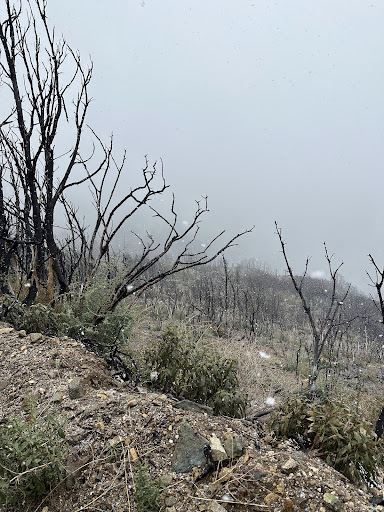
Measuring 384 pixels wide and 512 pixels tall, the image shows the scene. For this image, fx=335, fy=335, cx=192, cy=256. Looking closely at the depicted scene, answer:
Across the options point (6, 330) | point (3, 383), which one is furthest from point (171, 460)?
point (6, 330)

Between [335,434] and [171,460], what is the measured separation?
0.97 metres

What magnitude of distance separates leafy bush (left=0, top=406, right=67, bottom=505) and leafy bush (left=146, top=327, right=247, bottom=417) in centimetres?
130

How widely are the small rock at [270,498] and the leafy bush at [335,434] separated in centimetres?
65

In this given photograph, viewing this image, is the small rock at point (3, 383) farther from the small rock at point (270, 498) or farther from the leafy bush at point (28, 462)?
the small rock at point (270, 498)

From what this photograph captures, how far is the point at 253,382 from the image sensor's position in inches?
236

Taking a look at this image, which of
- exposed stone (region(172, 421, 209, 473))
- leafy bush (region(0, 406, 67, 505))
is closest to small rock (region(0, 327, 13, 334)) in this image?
leafy bush (region(0, 406, 67, 505))

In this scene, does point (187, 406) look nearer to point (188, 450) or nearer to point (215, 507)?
point (188, 450)

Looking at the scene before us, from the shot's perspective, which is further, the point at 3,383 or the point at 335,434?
the point at 3,383

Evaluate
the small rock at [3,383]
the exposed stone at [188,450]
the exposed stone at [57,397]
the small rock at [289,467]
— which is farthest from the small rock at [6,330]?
the small rock at [289,467]

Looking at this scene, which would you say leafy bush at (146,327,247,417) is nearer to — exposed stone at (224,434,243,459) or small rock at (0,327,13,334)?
exposed stone at (224,434,243,459)

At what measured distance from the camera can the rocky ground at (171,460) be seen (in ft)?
4.50

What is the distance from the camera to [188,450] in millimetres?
1592

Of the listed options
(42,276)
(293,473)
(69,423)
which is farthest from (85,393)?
(42,276)

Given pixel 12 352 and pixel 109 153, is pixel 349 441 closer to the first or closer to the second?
pixel 12 352
